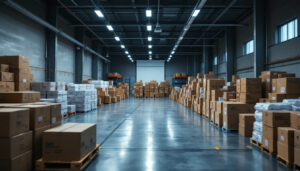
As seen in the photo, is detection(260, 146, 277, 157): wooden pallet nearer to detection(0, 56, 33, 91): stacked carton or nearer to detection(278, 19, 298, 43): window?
detection(0, 56, 33, 91): stacked carton

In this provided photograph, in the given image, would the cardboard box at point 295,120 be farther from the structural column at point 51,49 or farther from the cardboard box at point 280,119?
the structural column at point 51,49

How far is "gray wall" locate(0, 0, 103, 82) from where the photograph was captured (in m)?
8.59

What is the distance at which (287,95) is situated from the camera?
538 centimetres

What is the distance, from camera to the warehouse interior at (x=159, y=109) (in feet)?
10.8

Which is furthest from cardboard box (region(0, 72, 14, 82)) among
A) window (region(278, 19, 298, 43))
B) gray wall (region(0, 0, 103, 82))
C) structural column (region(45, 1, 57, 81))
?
window (region(278, 19, 298, 43))

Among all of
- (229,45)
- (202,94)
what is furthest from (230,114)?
(229,45)

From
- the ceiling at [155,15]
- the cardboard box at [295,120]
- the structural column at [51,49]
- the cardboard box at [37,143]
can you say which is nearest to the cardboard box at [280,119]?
the cardboard box at [295,120]

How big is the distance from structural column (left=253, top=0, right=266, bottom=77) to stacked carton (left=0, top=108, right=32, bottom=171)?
10572 mm

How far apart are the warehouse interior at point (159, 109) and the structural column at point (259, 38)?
0.05 metres

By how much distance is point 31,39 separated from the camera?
34.6ft

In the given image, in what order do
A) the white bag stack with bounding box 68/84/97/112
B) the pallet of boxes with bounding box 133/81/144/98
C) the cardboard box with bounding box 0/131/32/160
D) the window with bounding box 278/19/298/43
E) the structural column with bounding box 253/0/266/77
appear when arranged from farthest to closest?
the pallet of boxes with bounding box 133/81/144/98, the structural column with bounding box 253/0/266/77, the white bag stack with bounding box 68/84/97/112, the window with bounding box 278/19/298/43, the cardboard box with bounding box 0/131/32/160

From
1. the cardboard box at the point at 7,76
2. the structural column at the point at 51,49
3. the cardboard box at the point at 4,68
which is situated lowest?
the cardboard box at the point at 7,76

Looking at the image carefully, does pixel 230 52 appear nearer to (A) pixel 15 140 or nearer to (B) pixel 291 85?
(B) pixel 291 85

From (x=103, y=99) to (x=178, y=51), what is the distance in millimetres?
13836
